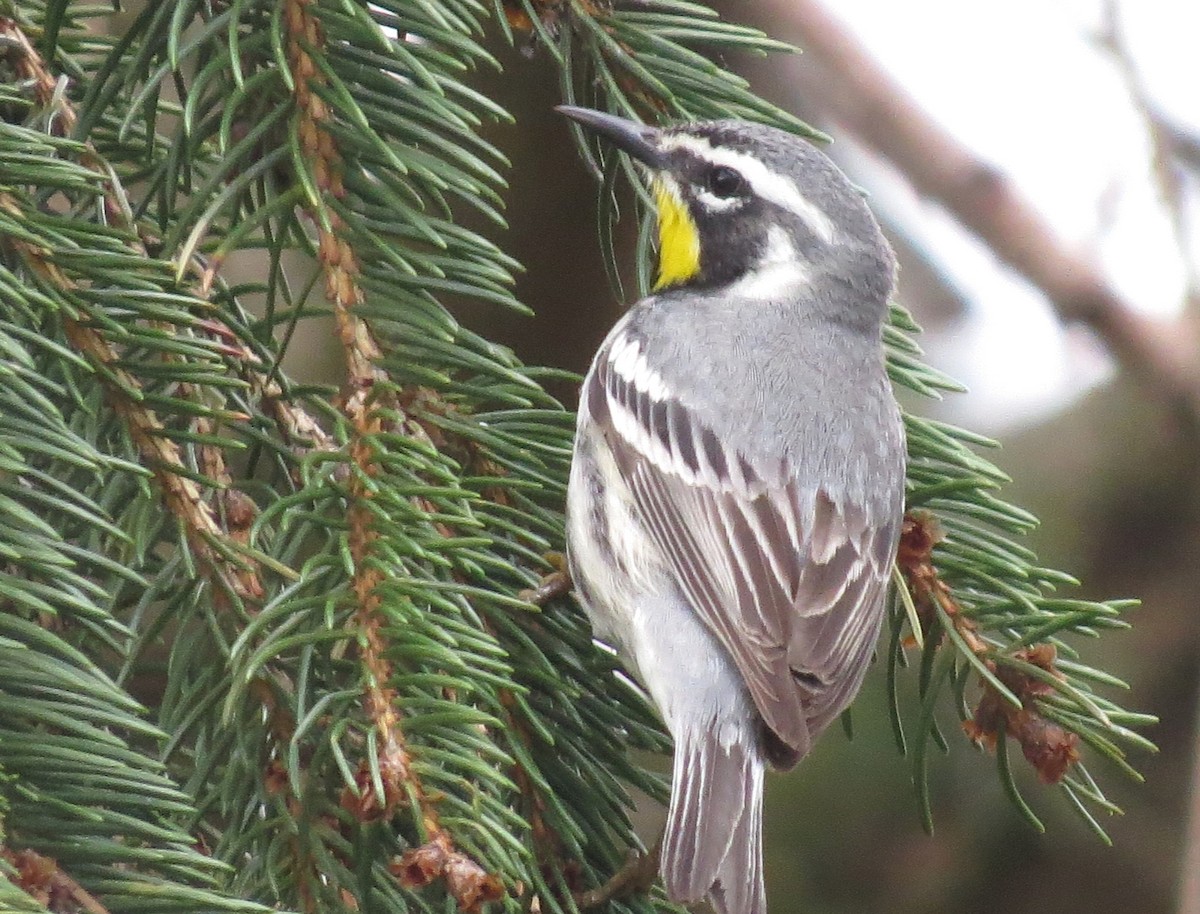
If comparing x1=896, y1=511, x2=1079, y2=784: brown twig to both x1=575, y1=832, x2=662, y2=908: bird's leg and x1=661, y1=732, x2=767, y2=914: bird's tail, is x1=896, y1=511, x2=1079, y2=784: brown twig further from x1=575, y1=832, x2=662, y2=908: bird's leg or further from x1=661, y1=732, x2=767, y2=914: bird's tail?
x1=575, y1=832, x2=662, y2=908: bird's leg

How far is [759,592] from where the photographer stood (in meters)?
2.58

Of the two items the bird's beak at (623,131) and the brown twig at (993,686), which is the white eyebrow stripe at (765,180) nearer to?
the bird's beak at (623,131)

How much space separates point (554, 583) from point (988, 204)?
2526mm

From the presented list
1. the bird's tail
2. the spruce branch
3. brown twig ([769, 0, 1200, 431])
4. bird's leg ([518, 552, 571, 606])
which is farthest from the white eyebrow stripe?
brown twig ([769, 0, 1200, 431])

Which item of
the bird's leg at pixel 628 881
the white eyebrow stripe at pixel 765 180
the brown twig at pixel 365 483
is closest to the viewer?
the brown twig at pixel 365 483

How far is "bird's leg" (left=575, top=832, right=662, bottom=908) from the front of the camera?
6.57 feet

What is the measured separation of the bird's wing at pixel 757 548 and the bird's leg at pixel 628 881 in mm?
374

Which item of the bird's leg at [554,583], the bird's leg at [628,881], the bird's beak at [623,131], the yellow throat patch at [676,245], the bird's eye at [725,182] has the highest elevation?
the bird's beak at [623,131]

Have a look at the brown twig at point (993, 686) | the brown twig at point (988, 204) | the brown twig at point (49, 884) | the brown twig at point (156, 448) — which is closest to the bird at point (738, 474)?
the brown twig at point (993, 686)

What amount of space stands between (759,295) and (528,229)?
131 cm

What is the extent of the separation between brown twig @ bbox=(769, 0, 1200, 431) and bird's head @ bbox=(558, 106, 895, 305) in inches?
52.8

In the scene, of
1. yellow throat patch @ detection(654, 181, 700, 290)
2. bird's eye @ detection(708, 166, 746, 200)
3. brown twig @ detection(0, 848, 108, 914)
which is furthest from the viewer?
yellow throat patch @ detection(654, 181, 700, 290)

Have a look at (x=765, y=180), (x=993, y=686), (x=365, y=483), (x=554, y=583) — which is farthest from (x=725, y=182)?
(x=365, y=483)

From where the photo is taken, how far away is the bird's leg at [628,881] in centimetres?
200
